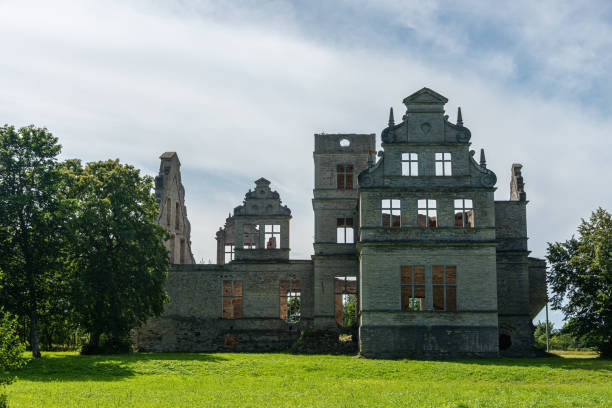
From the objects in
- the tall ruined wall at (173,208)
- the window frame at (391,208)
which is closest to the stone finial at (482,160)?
the window frame at (391,208)

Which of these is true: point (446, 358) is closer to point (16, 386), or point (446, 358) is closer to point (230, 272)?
point (230, 272)

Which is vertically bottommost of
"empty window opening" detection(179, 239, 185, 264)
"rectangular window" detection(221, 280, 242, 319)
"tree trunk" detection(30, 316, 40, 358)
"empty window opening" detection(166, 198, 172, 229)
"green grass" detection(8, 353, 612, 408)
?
"green grass" detection(8, 353, 612, 408)

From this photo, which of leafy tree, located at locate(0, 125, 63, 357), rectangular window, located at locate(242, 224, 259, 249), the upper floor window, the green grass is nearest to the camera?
the green grass

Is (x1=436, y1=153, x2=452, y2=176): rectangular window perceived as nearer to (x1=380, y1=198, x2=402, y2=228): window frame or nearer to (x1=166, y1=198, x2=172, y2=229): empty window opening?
(x1=380, y1=198, x2=402, y2=228): window frame

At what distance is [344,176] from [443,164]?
8.37 meters

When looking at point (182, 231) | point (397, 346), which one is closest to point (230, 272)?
point (182, 231)

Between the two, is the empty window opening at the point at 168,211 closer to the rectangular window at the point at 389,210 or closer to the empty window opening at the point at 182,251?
the empty window opening at the point at 182,251

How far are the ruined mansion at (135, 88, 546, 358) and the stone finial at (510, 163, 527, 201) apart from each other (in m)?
0.12

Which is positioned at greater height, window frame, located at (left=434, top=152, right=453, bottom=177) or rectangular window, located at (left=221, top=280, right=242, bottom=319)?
window frame, located at (left=434, top=152, right=453, bottom=177)

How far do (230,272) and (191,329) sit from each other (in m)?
3.95

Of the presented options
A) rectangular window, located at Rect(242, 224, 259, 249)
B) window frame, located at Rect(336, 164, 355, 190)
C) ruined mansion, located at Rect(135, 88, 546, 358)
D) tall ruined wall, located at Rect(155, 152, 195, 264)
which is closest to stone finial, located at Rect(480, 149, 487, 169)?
ruined mansion, located at Rect(135, 88, 546, 358)

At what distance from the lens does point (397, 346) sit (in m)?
35.6

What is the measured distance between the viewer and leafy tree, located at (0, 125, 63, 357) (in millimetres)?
33125

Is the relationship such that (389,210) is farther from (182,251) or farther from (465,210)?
(182,251)
